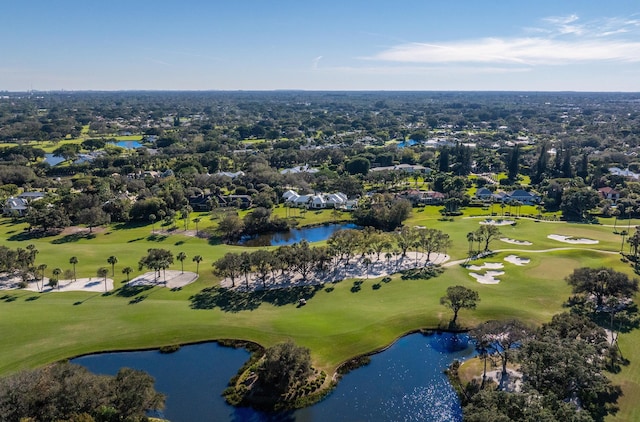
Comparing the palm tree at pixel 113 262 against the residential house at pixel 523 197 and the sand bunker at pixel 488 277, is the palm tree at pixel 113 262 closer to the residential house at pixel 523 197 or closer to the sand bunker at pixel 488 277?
the sand bunker at pixel 488 277

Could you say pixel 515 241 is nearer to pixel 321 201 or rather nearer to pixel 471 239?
pixel 471 239

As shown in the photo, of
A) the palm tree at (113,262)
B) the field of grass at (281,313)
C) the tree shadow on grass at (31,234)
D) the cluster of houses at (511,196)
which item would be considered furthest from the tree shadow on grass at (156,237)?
the cluster of houses at (511,196)

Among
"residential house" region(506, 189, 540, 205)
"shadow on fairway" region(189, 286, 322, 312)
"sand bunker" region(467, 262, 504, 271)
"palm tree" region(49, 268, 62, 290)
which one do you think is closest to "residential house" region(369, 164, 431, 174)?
"residential house" region(506, 189, 540, 205)

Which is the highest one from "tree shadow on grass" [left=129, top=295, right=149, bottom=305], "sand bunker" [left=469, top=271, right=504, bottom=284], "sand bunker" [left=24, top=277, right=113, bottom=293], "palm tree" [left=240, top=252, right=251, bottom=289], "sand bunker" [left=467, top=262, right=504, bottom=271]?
"palm tree" [left=240, top=252, right=251, bottom=289]

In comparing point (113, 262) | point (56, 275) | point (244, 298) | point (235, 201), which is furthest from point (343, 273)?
point (235, 201)

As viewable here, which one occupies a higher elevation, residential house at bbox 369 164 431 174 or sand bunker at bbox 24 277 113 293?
residential house at bbox 369 164 431 174

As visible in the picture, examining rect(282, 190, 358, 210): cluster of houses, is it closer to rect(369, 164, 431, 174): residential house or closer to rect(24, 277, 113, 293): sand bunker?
rect(369, 164, 431, 174): residential house
